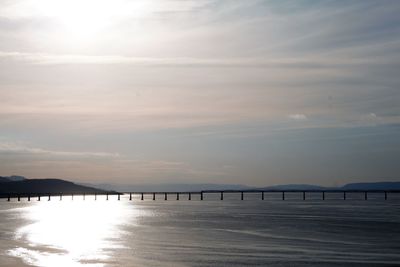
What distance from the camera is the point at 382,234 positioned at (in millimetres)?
65000

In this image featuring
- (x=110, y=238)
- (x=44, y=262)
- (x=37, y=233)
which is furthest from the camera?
(x=37, y=233)

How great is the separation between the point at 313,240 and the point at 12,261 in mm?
27545

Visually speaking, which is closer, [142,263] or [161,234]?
[142,263]

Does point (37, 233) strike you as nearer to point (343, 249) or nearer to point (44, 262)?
point (44, 262)

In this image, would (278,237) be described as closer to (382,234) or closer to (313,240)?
(313,240)

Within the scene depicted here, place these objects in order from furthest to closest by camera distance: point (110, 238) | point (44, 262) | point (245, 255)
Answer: point (110, 238) < point (245, 255) < point (44, 262)

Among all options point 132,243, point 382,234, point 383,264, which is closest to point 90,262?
point 132,243

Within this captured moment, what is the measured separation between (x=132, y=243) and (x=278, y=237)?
14056 millimetres

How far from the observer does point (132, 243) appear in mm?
53844

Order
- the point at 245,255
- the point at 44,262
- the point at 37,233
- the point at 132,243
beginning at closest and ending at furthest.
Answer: the point at 44,262 < the point at 245,255 < the point at 132,243 < the point at 37,233

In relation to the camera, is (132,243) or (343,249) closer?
(343,249)

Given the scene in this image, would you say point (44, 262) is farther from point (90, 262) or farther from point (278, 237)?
point (278, 237)

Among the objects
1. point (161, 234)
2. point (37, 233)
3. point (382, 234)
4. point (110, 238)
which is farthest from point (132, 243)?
point (382, 234)

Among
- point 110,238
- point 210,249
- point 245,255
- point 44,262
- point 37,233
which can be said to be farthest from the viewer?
point 37,233
